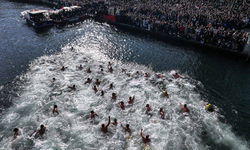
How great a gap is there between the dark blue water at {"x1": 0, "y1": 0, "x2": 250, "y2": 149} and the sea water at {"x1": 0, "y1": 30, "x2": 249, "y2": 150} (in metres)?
1.14

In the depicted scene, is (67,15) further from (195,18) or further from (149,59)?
(195,18)

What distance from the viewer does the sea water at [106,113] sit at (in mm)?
12922

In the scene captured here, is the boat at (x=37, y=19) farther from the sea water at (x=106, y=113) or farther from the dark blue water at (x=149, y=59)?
the sea water at (x=106, y=113)

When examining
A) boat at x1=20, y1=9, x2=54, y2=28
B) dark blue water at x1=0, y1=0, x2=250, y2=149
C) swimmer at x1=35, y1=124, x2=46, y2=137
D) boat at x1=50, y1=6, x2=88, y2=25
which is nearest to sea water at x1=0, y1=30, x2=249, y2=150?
swimmer at x1=35, y1=124, x2=46, y2=137

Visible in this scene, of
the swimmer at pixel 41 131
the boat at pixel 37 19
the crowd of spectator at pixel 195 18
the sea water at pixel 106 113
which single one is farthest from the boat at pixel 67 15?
the swimmer at pixel 41 131

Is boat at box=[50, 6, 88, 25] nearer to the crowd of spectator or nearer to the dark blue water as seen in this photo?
the crowd of spectator

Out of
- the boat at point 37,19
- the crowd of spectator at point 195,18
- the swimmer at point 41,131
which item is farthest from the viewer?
the boat at point 37,19

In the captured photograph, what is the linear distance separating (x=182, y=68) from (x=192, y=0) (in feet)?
96.9

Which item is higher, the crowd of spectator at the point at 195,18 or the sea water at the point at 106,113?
the crowd of spectator at the point at 195,18

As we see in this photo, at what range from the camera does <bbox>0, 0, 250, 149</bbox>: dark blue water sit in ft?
56.6

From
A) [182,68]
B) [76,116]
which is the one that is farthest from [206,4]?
[76,116]

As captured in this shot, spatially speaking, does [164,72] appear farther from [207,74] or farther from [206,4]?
[206,4]

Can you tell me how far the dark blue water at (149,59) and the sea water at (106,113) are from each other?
1142 mm

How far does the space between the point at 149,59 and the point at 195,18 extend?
→ 1540 cm
